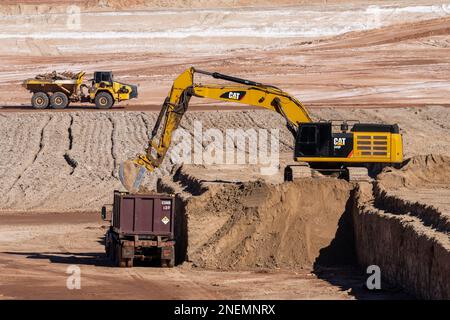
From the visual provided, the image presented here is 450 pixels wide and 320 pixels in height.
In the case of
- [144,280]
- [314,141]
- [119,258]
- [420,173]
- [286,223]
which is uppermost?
[314,141]

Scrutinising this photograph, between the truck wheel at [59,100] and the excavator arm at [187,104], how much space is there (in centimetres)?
2377

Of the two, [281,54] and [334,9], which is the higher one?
[334,9]

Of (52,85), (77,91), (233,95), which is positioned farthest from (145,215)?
(52,85)

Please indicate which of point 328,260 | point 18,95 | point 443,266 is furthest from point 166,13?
point 443,266

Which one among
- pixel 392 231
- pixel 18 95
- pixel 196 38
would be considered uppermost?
pixel 196 38

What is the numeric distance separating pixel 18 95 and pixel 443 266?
44.0m

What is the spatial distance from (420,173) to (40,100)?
27.3 m

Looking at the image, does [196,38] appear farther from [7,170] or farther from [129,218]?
[129,218]

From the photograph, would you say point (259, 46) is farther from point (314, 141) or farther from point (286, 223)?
point (286, 223)

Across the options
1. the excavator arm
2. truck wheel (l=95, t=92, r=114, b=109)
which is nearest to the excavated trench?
the excavator arm

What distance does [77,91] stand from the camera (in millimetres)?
55438

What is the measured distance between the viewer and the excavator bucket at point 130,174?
1212 inches

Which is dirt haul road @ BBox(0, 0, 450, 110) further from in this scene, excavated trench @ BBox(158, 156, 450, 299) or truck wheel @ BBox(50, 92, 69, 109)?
excavated trench @ BBox(158, 156, 450, 299)

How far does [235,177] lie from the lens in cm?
3459
